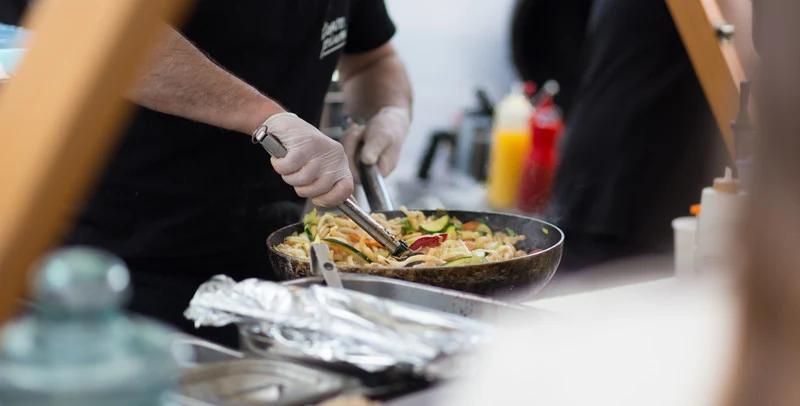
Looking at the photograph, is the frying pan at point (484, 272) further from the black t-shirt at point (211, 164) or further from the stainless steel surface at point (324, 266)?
the black t-shirt at point (211, 164)

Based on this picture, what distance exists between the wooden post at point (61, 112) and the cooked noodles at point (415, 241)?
89 cm

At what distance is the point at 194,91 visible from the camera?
177 centimetres

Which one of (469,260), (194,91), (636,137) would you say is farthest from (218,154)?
(636,137)

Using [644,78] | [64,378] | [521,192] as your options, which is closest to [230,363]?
[64,378]

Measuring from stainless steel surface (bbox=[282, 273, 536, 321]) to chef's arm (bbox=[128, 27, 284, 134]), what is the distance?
0.66m

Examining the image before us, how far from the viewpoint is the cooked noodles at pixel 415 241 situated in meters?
1.62

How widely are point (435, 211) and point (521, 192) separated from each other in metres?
2.26

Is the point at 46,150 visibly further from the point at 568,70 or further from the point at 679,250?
the point at 568,70

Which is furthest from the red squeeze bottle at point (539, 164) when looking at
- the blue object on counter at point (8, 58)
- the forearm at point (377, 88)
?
the blue object on counter at point (8, 58)

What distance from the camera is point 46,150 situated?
0.61m

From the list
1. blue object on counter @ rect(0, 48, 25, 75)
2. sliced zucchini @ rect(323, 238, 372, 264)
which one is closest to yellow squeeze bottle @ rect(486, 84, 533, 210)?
sliced zucchini @ rect(323, 238, 372, 264)

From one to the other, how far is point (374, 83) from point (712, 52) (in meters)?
1.00

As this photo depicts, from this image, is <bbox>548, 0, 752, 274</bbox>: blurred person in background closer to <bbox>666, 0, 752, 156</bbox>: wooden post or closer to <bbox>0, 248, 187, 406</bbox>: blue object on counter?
<bbox>666, 0, 752, 156</bbox>: wooden post

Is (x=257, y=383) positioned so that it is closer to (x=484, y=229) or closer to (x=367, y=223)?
(x=367, y=223)
